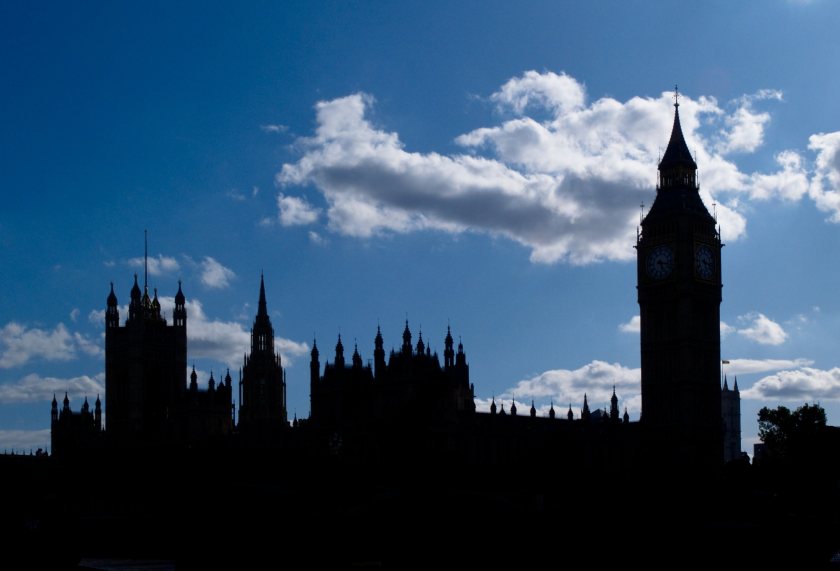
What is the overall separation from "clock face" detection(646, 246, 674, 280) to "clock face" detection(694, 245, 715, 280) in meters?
2.51

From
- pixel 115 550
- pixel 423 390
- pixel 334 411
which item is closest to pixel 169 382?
pixel 334 411

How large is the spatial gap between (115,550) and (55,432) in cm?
10342

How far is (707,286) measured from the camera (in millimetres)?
131875

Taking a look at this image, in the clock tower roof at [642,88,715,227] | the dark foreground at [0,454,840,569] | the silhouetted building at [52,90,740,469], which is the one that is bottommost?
the dark foreground at [0,454,840,569]

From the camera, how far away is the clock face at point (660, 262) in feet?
433

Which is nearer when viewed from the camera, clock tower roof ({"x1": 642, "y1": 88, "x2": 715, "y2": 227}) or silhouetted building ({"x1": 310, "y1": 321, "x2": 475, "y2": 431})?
silhouetted building ({"x1": 310, "y1": 321, "x2": 475, "y2": 431})

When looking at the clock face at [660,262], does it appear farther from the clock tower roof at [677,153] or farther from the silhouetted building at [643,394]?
the clock tower roof at [677,153]

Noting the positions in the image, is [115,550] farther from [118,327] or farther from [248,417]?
[118,327]

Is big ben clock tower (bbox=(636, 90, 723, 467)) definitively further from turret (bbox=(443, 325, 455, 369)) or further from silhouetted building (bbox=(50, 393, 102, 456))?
silhouetted building (bbox=(50, 393, 102, 456))

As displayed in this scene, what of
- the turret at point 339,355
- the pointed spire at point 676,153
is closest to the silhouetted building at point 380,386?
the turret at point 339,355

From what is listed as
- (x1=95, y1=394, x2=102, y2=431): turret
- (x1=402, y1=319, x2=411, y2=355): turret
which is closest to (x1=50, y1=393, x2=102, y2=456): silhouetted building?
(x1=95, y1=394, x2=102, y2=431): turret

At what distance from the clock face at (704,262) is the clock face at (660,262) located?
251cm

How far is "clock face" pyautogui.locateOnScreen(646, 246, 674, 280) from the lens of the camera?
131875mm

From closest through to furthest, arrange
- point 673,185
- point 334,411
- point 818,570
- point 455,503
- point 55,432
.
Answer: point 455,503 < point 818,570 < point 334,411 < point 673,185 < point 55,432
